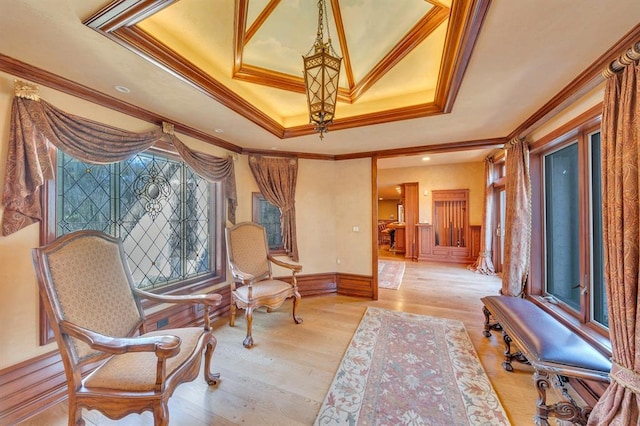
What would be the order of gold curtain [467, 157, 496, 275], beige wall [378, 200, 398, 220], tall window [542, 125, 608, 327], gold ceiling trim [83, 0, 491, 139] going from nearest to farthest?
gold ceiling trim [83, 0, 491, 139], tall window [542, 125, 608, 327], gold curtain [467, 157, 496, 275], beige wall [378, 200, 398, 220]

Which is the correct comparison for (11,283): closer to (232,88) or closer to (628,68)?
(232,88)

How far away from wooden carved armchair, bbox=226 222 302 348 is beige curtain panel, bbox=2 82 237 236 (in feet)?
5.13

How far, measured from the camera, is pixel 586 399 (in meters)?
1.67

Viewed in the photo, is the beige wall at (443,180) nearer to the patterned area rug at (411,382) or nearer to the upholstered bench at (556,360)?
the patterned area rug at (411,382)

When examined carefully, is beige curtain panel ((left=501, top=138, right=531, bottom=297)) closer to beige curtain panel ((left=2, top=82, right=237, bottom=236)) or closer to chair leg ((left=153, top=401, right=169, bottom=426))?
chair leg ((left=153, top=401, right=169, bottom=426))

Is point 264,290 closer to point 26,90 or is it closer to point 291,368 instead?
point 291,368

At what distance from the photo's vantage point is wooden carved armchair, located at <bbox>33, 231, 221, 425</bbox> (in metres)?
1.24

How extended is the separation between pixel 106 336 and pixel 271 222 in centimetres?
272

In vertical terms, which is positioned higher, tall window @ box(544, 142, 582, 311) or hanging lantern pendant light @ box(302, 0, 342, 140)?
hanging lantern pendant light @ box(302, 0, 342, 140)

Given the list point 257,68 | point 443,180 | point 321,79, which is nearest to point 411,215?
point 443,180

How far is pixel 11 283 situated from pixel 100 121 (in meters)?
1.36

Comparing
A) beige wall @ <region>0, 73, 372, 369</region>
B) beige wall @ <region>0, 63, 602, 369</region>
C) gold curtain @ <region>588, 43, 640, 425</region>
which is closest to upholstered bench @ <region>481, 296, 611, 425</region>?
gold curtain @ <region>588, 43, 640, 425</region>

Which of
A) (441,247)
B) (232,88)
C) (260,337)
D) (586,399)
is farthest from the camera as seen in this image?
(441,247)

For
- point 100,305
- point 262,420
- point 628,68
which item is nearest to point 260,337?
point 262,420
